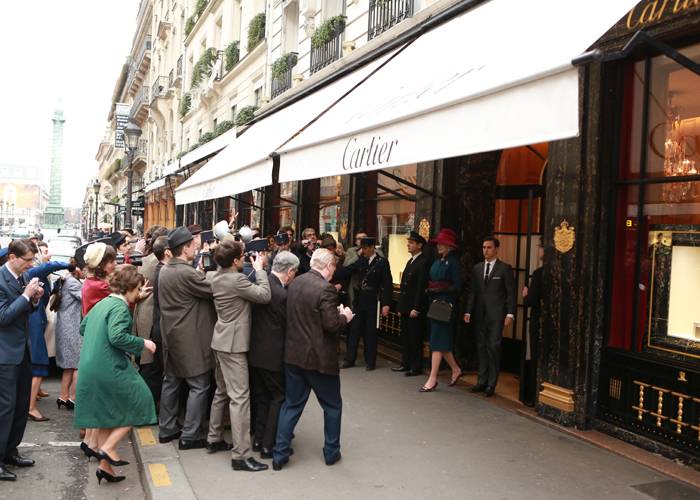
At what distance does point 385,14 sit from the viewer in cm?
1172

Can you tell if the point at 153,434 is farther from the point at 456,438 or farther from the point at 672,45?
the point at 672,45

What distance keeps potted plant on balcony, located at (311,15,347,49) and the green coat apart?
10056mm

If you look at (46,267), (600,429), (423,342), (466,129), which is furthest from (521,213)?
(46,267)

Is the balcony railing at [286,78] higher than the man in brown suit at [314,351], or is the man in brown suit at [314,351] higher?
the balcony railing at [286,78]

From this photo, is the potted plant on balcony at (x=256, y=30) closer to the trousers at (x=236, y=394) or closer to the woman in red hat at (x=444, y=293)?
the woman in red hat at (x=444, y=293)

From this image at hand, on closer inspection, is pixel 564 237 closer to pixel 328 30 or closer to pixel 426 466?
→ pixel 426 466

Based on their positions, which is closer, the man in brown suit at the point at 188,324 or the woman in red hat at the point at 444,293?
the man in brown suit at the point at 188,324

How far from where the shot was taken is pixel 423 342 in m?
9.33

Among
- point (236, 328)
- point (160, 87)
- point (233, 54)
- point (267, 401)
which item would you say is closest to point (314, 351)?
point (236, 328)

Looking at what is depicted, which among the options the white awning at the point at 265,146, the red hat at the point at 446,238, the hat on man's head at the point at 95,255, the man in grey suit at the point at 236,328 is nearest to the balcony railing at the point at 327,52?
the white awning at the point at 265,146

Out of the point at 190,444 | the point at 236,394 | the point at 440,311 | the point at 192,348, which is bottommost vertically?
the point at 190,444

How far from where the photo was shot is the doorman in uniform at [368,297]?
9.52 m

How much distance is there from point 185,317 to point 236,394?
2.72 feet

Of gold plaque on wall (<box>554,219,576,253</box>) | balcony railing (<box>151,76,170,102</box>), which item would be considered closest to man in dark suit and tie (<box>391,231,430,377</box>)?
gold plaque on wall (<box>554,219,576,253</box>)
